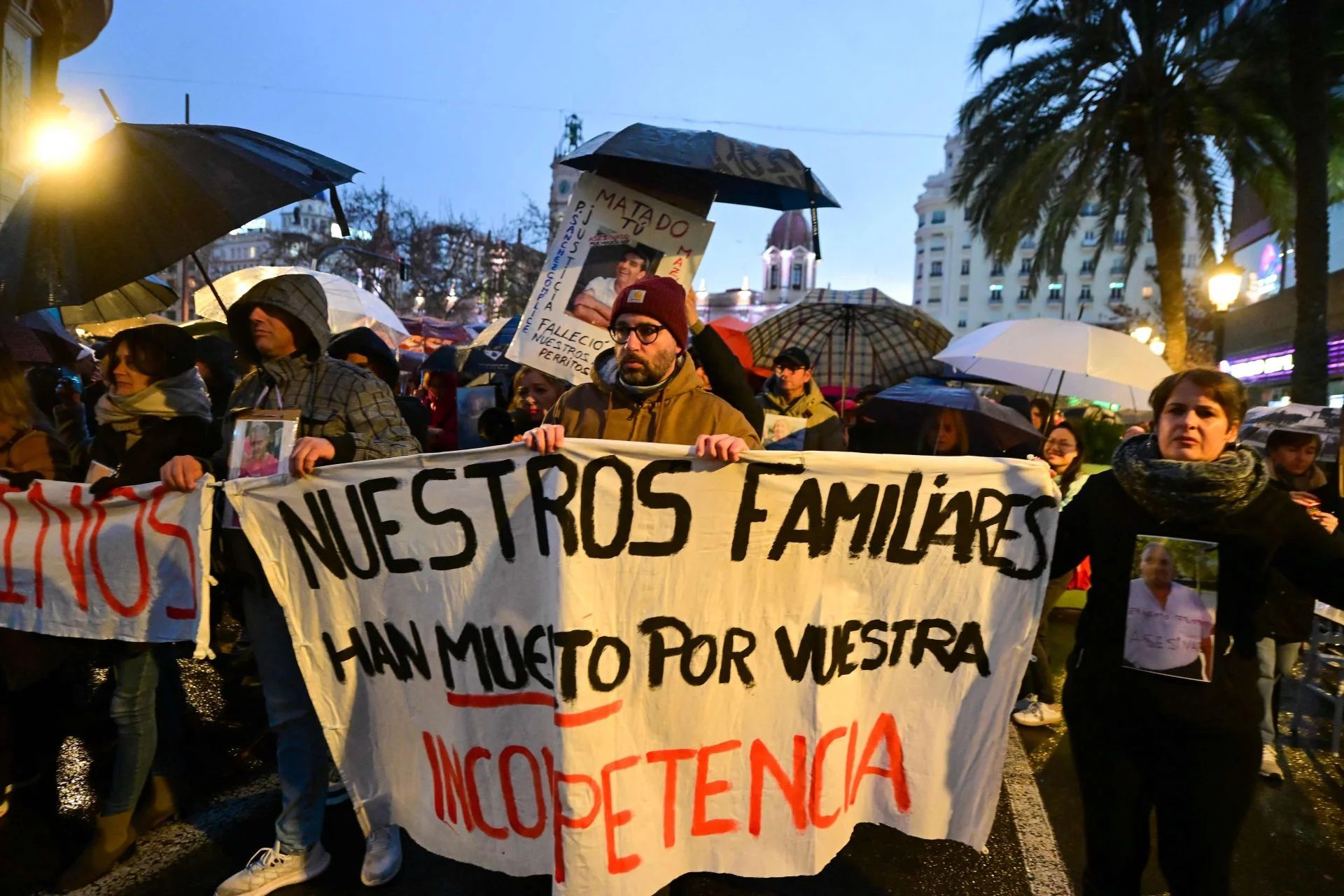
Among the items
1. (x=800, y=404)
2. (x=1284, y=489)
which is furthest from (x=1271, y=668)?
(x=800, y=404)

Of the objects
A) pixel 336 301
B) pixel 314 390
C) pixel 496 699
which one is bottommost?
pixel 496 699

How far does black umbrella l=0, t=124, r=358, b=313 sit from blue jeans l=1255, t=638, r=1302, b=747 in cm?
461

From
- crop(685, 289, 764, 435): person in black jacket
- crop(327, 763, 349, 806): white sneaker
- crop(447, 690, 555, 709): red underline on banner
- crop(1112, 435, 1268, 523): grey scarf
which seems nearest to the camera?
crop(1112, 435, 1268, 523): grey scarf

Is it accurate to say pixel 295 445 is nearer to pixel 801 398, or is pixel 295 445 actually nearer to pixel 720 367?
pixel 720 367

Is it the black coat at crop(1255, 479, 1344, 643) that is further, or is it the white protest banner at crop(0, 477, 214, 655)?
the white protest banner at crop(0, 477, 214, 655)

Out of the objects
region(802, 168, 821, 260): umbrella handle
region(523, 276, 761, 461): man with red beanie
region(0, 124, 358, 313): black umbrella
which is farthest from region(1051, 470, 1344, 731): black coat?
region(0, 124, 358, 313): black umbrella

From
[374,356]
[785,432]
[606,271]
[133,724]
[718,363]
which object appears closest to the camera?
[133,724]

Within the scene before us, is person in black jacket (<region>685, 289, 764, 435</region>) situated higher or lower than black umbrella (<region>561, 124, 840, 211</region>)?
lower

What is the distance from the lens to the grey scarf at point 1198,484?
206 cm

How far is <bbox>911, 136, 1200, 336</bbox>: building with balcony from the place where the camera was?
7244 centimetres

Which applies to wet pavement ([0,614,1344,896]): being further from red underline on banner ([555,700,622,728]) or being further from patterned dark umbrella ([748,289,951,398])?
patterned dark umbrella ([748,289,951,398])

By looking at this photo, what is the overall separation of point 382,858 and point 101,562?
1.42m

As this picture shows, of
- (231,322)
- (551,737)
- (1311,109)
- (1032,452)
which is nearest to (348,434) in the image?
(231,322)

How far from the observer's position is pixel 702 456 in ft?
7.66
